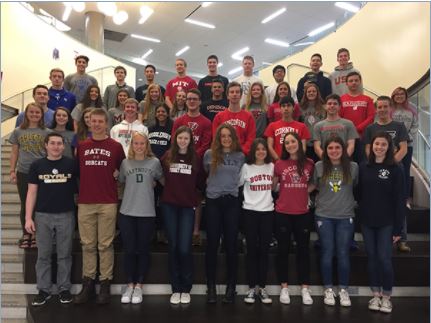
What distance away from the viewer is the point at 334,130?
3.94 meters

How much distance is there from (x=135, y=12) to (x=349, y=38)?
632 cm

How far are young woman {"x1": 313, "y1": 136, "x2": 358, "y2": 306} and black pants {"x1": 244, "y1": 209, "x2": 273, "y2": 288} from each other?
497mm

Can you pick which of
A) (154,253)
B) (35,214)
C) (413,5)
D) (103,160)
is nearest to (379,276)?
(154,253)

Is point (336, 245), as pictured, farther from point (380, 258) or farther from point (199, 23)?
point (199, 23)

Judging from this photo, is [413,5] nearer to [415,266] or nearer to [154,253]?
[415,266]

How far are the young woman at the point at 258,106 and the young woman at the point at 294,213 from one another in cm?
103

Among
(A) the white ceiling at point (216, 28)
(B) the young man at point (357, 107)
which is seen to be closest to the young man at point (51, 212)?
(B) the young man at point (357, 107)

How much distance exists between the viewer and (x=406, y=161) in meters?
4.15

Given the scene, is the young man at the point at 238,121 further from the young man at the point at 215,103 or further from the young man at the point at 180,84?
the young man at the point at 180,84

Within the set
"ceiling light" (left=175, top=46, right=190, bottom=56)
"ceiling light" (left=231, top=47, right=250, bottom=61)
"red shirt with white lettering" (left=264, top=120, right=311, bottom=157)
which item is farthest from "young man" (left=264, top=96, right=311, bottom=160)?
"ceiling light" (left=175, top=46, right=190, bottom=56)

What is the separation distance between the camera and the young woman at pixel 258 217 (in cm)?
341

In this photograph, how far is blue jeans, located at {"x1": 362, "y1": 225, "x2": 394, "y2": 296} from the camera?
3271mm

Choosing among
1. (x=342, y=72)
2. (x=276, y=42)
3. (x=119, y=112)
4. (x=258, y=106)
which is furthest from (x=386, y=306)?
(x=276, y=42)

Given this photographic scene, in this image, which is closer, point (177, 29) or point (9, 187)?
point (9, 187)
